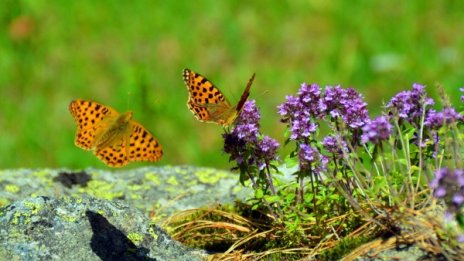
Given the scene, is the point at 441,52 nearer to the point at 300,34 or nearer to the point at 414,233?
the point at 300,34

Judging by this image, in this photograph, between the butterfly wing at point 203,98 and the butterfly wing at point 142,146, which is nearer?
the butterfly wing at point 203,98

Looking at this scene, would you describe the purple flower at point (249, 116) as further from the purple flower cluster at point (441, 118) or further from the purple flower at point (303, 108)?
the purple flower cluster at point (441, 118)

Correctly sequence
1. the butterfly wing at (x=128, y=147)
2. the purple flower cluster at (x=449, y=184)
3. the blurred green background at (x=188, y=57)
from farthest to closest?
the blurred green background at (x=188, y=57)
the butterfly wing at (x=128, y=147)
the purple flower cluster at (x=449, y=184)

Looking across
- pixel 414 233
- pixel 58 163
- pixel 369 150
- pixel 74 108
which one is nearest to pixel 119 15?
pixel 58 163

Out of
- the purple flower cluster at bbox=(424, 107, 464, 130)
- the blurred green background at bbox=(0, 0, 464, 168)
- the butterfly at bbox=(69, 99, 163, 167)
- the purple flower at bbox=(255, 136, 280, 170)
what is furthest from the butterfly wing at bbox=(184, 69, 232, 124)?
the blurred green background at bbox=(0, 0, 464, 168)

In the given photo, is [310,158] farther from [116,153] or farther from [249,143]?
[116,153]

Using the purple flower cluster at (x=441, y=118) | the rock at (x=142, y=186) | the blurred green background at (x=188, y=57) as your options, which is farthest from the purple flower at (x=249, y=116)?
the blurred green background at (x=188, y=57)

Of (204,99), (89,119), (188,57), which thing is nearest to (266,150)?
(204,99)
